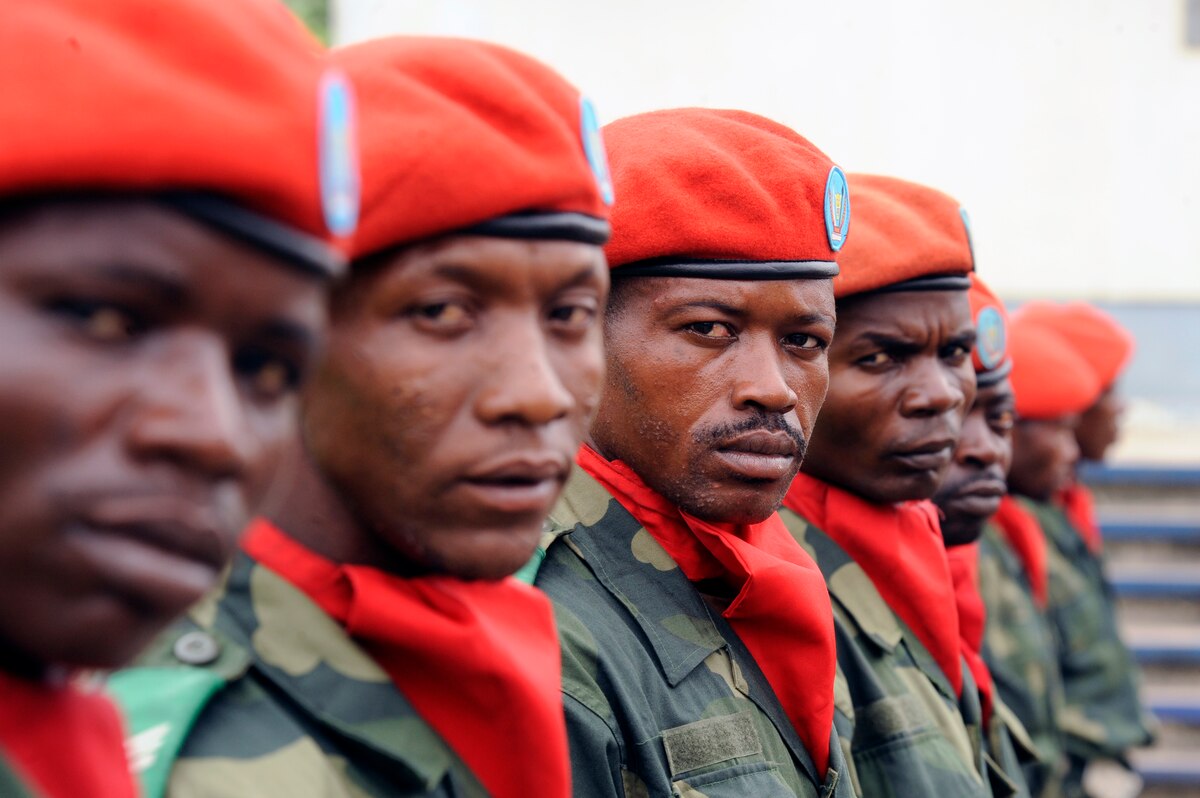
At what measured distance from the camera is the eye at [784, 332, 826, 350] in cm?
247

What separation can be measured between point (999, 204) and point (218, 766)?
748 cm

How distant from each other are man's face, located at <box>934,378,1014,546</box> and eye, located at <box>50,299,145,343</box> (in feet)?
10.0

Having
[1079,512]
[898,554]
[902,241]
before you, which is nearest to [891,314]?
[902,241]

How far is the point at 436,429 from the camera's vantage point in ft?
5.07

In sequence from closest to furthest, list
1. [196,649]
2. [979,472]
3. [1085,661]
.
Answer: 1. [196,649]
2. [979,472]
3. [1085,661]

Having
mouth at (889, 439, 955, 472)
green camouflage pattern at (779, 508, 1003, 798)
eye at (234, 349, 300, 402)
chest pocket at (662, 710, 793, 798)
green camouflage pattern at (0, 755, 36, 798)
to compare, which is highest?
eye at (234, 349, 300, 402)

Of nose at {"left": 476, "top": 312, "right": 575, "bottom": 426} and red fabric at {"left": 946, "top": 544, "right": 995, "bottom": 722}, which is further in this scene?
red fabric at {"left": 946, "top": 544, "right": 995, "bottom": 722}

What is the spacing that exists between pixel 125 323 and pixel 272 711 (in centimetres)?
58

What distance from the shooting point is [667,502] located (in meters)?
2.43

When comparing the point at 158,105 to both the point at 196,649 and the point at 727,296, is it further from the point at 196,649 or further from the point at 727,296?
the point at 727,296

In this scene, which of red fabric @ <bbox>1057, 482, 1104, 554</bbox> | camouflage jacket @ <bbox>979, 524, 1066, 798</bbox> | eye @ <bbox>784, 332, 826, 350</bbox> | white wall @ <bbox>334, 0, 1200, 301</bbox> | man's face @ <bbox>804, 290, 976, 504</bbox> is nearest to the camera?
eye @ <bbox>784, 332, 826, 350</bbox>

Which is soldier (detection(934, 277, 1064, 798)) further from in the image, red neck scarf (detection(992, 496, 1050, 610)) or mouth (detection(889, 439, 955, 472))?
red neck scarf (detection(992, 496, 1050, 610))

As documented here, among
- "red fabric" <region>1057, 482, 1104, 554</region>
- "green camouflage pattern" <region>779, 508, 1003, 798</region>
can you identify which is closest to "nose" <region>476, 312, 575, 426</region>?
"green camouflage pattern" <region>779, 508, 1003, 798</region>

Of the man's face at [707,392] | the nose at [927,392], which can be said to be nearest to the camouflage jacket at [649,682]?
the man's face at [707,392]
